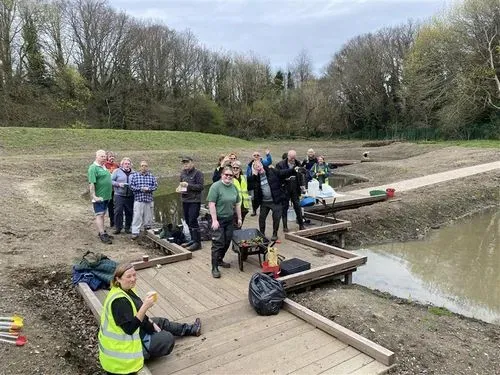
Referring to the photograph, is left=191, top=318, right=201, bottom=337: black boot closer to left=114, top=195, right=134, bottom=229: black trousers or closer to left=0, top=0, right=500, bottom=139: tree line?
left=114, top=195, right=134, bottom=229: black trousers

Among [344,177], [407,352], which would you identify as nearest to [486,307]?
[407,352]

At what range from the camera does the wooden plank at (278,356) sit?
4.31m

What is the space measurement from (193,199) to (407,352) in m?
4.49

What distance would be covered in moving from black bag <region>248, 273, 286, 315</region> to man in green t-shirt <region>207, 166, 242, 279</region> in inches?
44.2

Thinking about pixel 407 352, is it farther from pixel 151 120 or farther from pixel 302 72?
pixel 302 72

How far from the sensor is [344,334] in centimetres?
481

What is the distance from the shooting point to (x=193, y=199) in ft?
25.5

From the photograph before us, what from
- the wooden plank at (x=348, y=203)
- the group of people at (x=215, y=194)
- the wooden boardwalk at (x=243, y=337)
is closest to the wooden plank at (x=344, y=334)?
the wooden boardwalk at (x=243, y=337)

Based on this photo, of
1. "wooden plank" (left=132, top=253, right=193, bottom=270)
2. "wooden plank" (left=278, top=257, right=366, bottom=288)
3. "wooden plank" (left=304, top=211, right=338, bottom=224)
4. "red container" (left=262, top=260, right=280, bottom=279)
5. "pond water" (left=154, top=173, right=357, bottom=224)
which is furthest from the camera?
"pond water" (left=154, top=173, right=357, bottom=224)

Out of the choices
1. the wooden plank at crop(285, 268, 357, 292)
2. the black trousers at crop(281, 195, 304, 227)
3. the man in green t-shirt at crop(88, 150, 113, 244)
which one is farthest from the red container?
the man in green t-shirt at crop(88, 150, 113, 244)

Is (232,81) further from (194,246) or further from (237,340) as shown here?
(237,340)

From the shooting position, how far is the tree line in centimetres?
3281

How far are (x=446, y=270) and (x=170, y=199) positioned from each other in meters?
10.7

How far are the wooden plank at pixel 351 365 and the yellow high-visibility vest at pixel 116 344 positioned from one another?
6.20 ft
